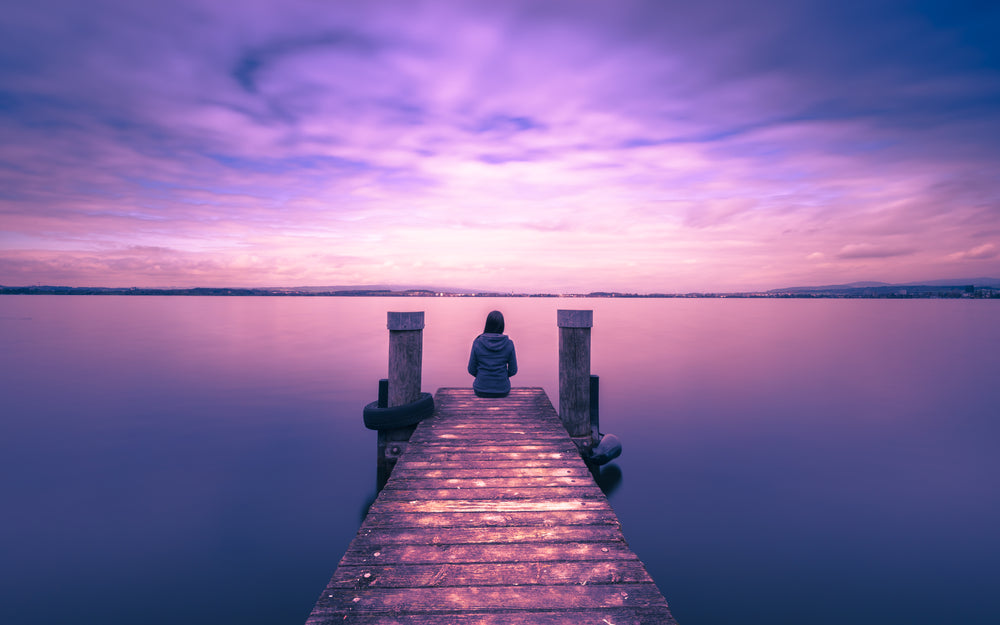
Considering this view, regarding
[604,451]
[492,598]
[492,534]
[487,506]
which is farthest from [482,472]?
[604,451]

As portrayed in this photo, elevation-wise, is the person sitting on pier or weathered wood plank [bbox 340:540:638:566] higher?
the person sitting on pier

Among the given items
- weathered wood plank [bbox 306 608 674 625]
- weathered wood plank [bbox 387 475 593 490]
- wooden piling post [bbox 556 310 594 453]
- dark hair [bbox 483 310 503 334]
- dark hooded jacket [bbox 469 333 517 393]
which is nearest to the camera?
weathered wood plank [bbox 306 608 674 625]

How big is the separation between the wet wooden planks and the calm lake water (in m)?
2.82

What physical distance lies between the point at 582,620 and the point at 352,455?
372 inches

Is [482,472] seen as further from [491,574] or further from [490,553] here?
[491,574]

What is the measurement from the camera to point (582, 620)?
2756mm

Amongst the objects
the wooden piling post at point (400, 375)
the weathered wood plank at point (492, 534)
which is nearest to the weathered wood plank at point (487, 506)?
the weathered wood plank at point (492, 534)

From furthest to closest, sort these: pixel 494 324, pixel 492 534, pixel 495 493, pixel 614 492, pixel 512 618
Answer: pixel 614 492
pixel 494 324
pixel 495 493
pixel 492 534
pixel 512 618

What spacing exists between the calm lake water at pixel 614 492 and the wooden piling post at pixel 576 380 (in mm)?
2024

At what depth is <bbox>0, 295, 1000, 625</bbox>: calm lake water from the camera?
Result: 589cm

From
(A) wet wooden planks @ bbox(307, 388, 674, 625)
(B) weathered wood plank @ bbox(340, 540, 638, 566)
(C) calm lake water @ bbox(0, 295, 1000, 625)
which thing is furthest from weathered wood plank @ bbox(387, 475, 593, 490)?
(C) calm lake water @ bbox(0, 295, 1000, 625)

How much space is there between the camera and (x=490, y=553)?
3.45 m

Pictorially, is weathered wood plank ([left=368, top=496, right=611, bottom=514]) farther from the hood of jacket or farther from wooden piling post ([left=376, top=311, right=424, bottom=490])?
the hood of jacket

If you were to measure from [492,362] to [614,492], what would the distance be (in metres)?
3.83
